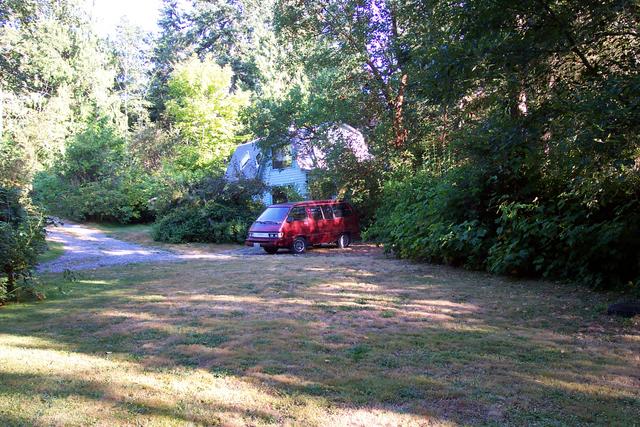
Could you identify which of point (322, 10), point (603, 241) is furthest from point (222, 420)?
point (322, 10)

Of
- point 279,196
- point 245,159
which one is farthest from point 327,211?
point 245,159

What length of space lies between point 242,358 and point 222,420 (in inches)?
51.8

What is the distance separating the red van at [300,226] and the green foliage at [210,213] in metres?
3.35

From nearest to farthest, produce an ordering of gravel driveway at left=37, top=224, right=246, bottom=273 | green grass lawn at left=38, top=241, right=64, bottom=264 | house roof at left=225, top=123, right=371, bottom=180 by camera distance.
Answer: gravel driveway at left=37, top=224, right=246, bottom=273, green grass lawn at left=38, top=241, right=64, bottom=264, house roof at left=225, top=123, right=371, bottom=180

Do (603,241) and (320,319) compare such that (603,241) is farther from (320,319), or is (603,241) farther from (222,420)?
(222,420)

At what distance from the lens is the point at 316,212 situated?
18031 millimetres

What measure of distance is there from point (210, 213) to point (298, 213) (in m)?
5.21

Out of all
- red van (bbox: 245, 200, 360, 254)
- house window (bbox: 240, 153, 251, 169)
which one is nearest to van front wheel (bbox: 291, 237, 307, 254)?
red van (bbox: 245, 200, 360, 254)

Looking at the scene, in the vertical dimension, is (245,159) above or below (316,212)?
above

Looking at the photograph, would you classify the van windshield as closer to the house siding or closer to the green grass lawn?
the green grass lawn

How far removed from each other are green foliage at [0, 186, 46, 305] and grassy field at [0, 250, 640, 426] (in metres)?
0.47

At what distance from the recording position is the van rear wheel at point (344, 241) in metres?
18.7

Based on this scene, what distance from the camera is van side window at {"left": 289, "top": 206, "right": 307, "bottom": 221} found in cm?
1736

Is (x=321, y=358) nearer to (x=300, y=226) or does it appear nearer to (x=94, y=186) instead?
(x=300, y=226)
